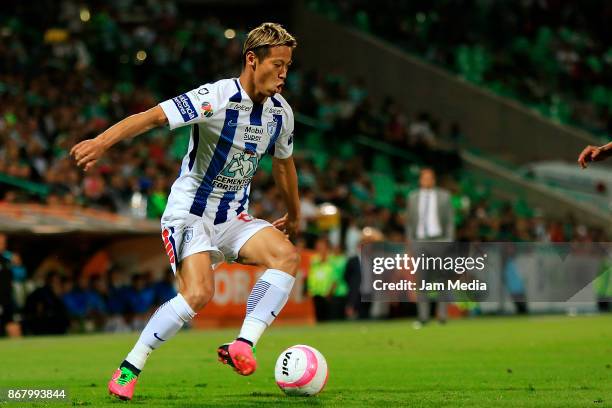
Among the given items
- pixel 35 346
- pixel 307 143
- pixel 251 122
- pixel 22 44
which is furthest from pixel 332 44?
pixel 251 122

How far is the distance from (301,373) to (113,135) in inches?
82.2

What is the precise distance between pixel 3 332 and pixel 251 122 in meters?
10.4

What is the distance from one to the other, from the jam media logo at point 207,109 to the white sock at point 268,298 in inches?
43.8

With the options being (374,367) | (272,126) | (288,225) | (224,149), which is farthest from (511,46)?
(224,149)

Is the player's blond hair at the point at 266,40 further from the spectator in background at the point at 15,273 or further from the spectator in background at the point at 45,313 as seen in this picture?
the spectator in background at the point at 45,313

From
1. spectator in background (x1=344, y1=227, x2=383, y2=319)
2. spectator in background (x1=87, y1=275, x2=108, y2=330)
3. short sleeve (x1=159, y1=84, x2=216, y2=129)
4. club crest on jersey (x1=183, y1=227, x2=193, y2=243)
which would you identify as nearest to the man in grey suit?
spectator in background (x1=344, y1=227, x2=383, y2=319)

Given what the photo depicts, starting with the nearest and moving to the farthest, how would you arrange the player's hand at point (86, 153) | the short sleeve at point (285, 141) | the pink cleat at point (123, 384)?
1. the player's hand at point (86, 153)
2. the pink cleat at point (123, 384)
3. the short sleeve at point (285, 141)

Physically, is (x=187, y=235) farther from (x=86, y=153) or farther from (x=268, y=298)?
(x=86, y=153)

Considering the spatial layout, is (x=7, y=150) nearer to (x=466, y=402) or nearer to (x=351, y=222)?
(x=351, y=222)

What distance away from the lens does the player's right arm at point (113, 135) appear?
22.8 ft

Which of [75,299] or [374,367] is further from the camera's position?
[75,299]

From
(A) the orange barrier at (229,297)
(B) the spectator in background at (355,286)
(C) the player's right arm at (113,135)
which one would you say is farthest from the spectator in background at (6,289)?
(C) the player's right arm at (113,135)

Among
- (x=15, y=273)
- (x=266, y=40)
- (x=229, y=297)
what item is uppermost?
(x=266, y=40)

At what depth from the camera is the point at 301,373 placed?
8094 millimetres
